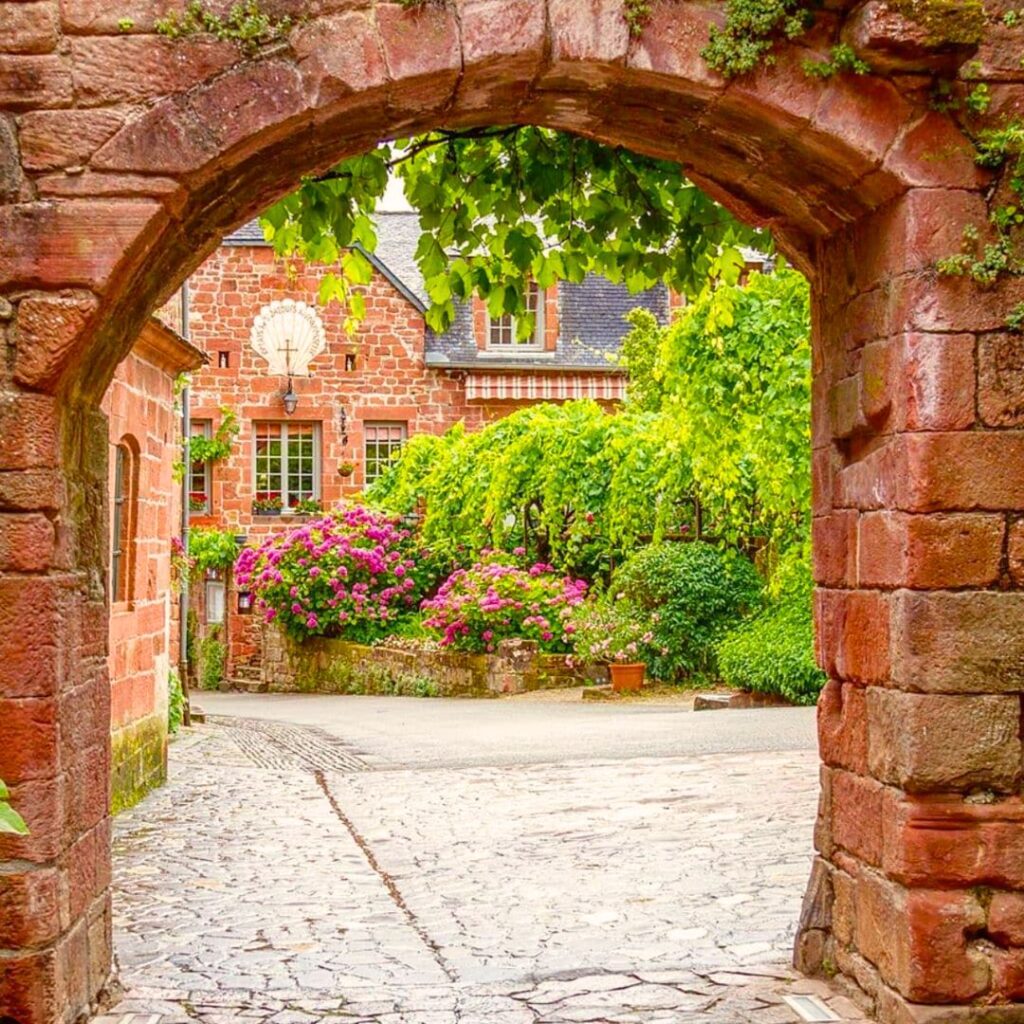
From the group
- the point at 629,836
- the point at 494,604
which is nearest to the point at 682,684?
the point at 494,604

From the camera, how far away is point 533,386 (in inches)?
1051

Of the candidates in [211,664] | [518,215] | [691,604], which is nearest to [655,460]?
[691,604]

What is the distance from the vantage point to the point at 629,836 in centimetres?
822

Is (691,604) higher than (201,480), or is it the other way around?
(201,480)

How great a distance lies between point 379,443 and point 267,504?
214 centimetres

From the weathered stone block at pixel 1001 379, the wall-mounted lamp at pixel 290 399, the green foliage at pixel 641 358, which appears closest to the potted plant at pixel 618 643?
the green foliage at pixel 641 358

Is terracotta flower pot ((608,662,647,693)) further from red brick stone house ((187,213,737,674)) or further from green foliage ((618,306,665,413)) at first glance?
red brick stone house ((187,213,737,674))

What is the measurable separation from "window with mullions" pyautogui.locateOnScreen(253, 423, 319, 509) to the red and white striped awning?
2.79 metres

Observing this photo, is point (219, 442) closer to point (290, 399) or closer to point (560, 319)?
point (290, 399)

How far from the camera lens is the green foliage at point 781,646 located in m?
15.2

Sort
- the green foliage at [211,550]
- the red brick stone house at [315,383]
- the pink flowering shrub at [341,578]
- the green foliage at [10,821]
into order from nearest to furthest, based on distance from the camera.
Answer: the green foliage at [10,821] → the pink flowering shrub at [341,578] → the green foliage at [211,550] → the red brick stone house at [315,383]

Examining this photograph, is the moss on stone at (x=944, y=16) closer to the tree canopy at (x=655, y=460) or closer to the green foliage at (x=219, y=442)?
the tree canopy at (x=655, y=460)

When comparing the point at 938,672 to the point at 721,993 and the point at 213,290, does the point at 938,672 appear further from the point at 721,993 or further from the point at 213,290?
the point at 213,290

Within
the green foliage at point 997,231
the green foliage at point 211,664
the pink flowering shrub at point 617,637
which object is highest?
the green foliage at point 997,231
